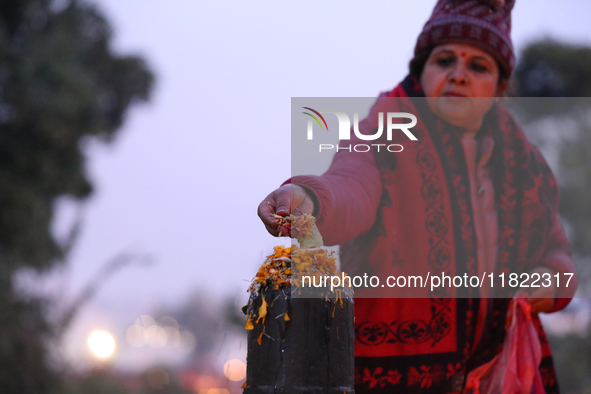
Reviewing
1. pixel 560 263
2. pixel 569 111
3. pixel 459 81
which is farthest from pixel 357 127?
pixel 569 111

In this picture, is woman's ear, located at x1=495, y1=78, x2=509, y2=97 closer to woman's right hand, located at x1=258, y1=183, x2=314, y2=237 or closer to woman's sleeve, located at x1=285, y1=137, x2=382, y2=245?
woman's sleeve, located at x1=285, y1=137, x2=382, y2=245

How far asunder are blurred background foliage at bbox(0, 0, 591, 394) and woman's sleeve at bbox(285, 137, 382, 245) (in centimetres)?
633

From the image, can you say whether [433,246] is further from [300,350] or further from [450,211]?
[300,350]

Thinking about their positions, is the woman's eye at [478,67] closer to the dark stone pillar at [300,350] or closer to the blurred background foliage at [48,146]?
the dark stone pillar at [300,350]

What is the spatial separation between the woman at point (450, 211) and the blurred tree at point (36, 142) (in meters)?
6.33

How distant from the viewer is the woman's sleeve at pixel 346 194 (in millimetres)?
1404

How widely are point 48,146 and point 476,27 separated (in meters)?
7.82

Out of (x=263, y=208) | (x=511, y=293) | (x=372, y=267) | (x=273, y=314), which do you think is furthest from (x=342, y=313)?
(x=511, y=293)

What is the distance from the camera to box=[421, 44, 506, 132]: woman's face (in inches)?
77.2

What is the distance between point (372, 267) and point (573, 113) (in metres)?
13.1

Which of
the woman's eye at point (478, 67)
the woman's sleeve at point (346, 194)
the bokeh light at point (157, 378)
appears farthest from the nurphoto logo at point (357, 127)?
the bokeh light at point (157, 378)

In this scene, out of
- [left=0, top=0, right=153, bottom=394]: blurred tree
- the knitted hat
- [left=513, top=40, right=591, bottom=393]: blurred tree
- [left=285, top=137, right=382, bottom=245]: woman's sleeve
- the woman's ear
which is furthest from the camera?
[left=513, top=40, right=591, bottom=393]: blurred tree

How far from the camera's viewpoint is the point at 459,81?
6.41 feet

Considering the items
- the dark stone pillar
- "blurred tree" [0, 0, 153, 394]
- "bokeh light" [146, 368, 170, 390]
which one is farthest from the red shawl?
"blurred tree" [0, 0, 153, 394]
